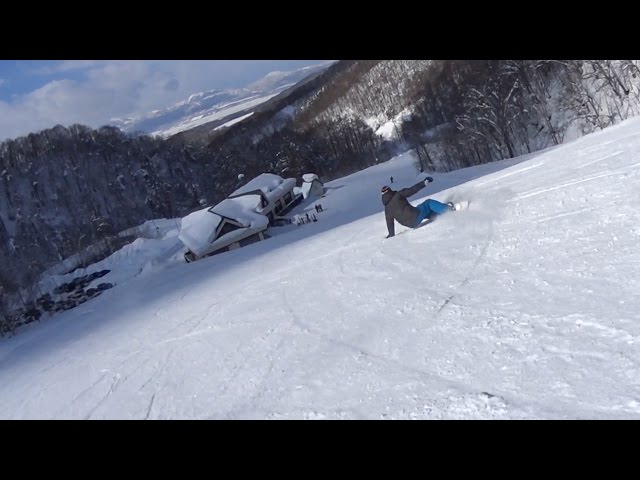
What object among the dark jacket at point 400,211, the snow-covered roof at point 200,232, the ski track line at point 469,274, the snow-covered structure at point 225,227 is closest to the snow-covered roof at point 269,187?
the snow-covered structure at point 225,227

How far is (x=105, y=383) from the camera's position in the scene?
7629 mm

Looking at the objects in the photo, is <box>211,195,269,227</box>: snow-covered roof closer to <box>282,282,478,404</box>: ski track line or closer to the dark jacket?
the dark jacket

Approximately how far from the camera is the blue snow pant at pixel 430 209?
10141mm

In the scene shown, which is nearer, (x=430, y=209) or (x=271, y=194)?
(x=430, y=209)

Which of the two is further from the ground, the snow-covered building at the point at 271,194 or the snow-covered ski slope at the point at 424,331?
the snow-covered building at the point at 271,194

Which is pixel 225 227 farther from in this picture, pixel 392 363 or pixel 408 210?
pixel 392 363

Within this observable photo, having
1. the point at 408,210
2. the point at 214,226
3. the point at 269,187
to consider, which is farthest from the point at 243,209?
the point at 408,210

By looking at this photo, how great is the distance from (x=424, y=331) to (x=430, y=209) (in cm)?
520

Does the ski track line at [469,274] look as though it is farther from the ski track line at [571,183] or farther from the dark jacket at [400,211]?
the dark jacket at [400,211]

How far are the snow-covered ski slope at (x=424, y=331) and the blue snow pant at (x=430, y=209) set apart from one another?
0.36 m

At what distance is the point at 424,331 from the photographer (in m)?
5.49
